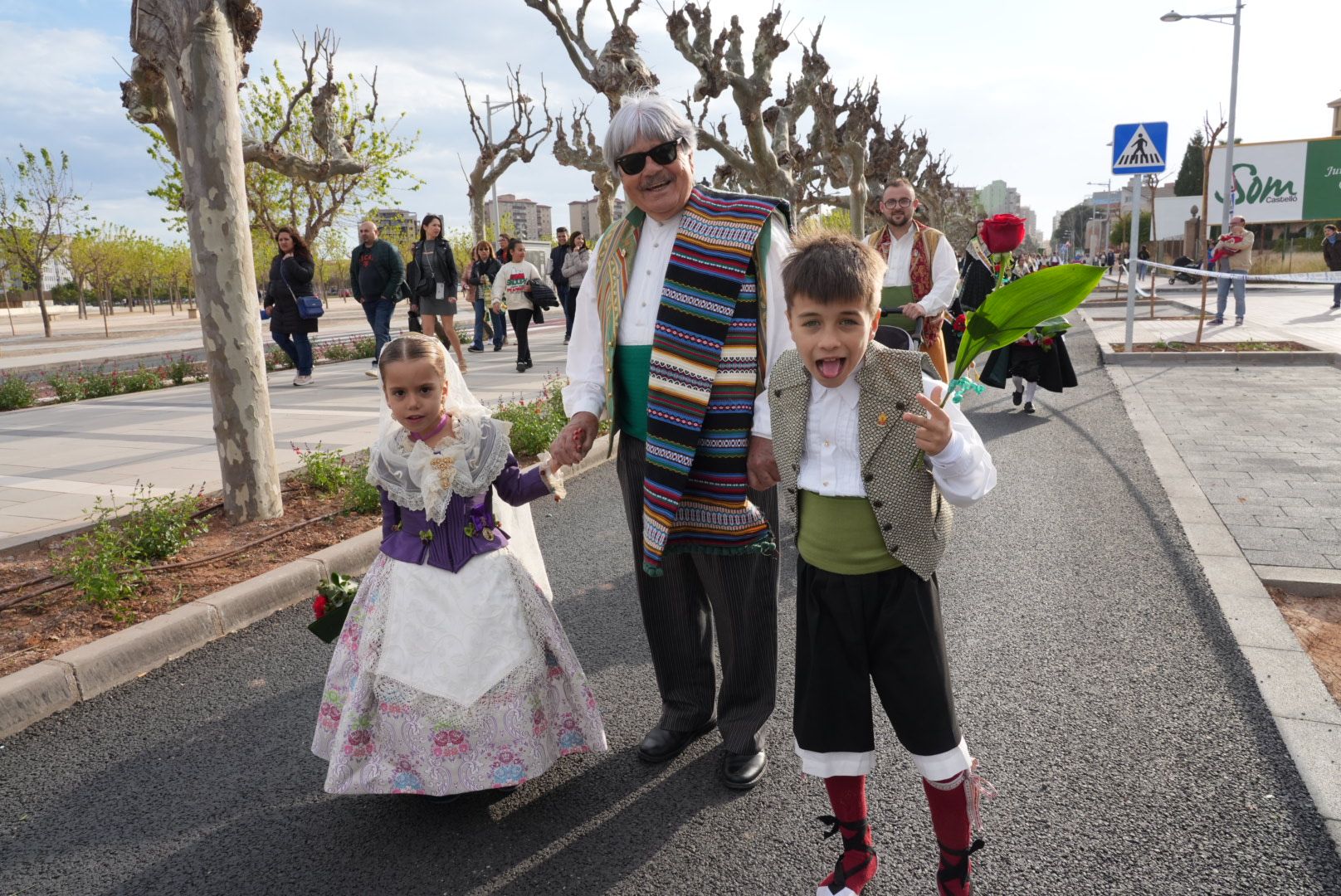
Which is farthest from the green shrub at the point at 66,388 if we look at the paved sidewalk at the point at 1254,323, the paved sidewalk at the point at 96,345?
the paved sidewalk at the point at 1254,323

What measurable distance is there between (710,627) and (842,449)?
3.71 ft

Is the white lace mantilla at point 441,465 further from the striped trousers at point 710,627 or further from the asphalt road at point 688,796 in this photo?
the asphalt road at point 688,796

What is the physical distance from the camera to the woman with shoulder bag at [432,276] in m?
11.9

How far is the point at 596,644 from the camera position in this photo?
3869mm

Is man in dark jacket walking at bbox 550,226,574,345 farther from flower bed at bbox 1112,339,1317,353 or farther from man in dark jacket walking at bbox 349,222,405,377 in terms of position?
flower bed at bbox 1112,339,1317,353

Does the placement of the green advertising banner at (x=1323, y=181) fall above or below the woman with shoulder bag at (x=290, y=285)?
above

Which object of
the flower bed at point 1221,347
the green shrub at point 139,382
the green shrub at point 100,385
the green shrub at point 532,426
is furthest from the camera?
the green shrub at point 139,382

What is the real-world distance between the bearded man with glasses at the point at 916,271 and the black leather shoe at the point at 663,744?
3502mm

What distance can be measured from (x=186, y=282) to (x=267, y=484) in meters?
69.9

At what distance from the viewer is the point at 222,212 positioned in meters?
5.21

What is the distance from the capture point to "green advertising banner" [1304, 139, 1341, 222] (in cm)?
4144

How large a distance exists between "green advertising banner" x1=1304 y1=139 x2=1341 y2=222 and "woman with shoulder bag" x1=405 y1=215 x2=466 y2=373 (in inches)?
1794

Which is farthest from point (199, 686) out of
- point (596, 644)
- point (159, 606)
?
point (596, 644)

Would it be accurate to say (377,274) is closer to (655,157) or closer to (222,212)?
(222,212)
